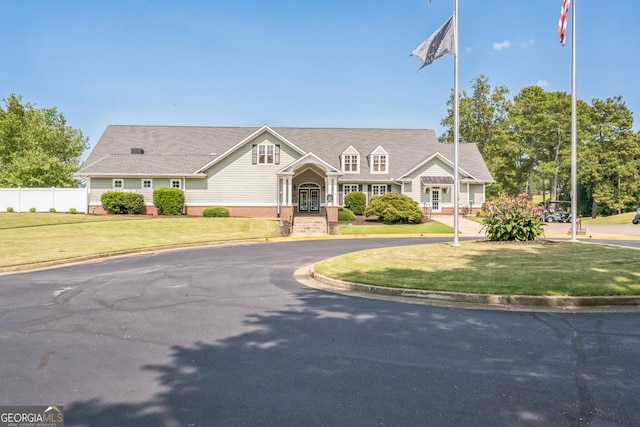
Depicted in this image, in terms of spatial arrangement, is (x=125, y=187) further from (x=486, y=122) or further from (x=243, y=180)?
(x=486, y=122)

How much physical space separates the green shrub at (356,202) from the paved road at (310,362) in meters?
27.8

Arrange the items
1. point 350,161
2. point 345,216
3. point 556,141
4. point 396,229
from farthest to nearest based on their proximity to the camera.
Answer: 1. point 556,141
2. point 350,161
3. point 345,216
4. point 396,229

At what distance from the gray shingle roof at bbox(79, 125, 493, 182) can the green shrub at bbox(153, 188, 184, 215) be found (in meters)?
2.77

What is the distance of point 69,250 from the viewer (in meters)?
17.8

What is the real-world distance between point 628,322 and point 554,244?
956 centimetres

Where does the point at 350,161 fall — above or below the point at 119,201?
above

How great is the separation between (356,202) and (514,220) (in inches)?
824

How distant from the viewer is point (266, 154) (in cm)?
3612

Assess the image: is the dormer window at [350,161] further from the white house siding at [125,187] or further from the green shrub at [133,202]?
the green shrub at [133,202]

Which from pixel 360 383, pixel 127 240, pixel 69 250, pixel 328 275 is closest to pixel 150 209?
pixel 127 240

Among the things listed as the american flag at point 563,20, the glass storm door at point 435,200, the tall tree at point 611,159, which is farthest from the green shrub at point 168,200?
the tall tree at point 611,159

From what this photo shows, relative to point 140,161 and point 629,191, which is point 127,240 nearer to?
point 140,161

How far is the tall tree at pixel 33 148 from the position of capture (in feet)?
167

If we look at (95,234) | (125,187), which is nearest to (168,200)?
(125,187)
